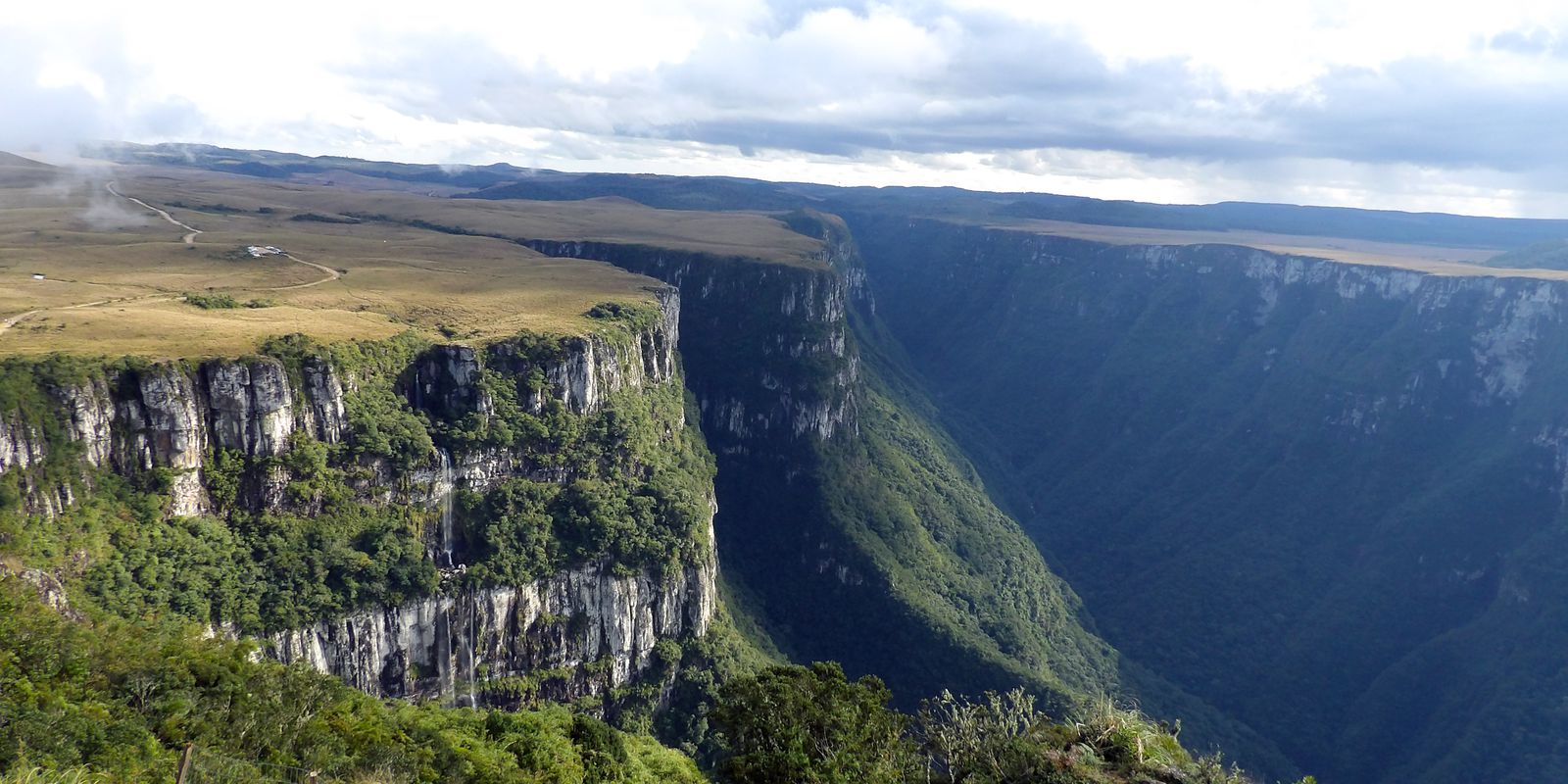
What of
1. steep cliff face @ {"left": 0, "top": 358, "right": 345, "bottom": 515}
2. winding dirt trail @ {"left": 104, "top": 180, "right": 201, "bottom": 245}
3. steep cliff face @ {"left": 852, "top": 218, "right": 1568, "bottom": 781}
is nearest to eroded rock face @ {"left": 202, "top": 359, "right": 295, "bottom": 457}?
→ steep cliff face @ {"left": 0, "top": 358, "right": 345, "bottom": 515}

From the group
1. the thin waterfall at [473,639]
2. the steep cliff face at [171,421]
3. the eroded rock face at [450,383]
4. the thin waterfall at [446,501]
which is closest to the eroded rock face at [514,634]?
the thin waterfall at [473,639]

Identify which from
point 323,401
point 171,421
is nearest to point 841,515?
point 323,401

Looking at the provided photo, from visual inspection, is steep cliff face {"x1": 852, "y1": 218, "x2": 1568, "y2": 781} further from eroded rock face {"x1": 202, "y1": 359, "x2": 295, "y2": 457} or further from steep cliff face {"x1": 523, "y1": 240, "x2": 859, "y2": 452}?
eroded rock face {"x1": 202, "y1": 359, "x2": 295, "y2": 457}

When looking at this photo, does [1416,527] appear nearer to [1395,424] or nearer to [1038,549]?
[1395,424]

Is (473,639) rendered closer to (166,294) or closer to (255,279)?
(166,294)

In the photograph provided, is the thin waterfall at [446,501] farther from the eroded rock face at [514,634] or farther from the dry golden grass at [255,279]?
the dry golden grass at [255,279]
